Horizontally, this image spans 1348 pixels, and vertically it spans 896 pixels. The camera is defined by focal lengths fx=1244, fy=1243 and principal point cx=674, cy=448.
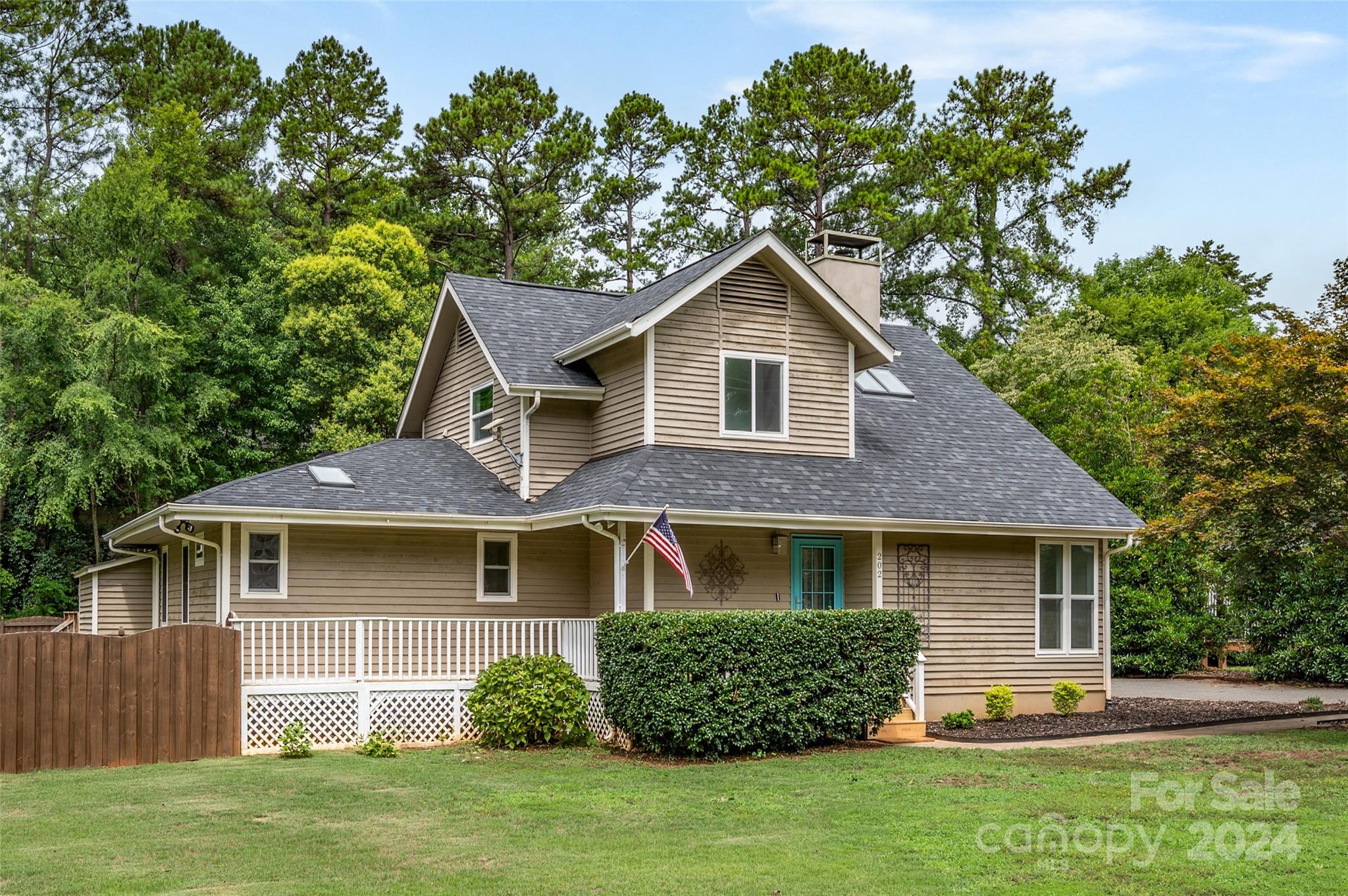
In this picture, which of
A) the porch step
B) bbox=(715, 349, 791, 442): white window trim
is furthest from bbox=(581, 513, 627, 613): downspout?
the porch step

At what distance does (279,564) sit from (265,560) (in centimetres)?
20

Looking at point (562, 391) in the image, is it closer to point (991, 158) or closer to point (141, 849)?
point (141, 849)

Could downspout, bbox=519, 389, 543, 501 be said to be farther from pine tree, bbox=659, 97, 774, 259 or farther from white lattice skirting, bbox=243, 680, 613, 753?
pine tree, bbox=659, 97, 774, 259

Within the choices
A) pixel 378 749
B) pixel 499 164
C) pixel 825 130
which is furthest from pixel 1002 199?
pixel 378 749

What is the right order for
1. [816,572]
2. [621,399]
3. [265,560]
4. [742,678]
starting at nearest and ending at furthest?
[742,678] → [265,560] → [816,572] → [621,399]

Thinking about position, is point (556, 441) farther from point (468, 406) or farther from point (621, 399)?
point (468, 406)

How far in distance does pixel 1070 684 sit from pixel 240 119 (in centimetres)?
3246

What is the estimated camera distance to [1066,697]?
61.9 ft

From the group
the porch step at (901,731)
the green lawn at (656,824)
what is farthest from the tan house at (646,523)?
the green lawn at (656,824)

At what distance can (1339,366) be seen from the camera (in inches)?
555

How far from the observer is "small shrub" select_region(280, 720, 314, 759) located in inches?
589

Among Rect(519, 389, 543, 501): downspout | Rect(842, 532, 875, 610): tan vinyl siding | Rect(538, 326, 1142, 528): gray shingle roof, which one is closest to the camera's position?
Rect(538, 326, 1142, 528): gray shingle roof

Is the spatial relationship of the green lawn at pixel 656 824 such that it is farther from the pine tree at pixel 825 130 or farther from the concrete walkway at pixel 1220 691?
the pine tree at pixel 825 130

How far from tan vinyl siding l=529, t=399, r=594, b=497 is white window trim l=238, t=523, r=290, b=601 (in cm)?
367
